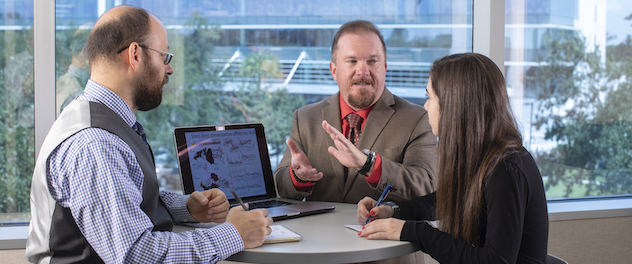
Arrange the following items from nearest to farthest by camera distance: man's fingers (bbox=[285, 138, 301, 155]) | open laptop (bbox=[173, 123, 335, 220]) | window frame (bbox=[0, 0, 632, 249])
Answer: open laptop (bbox=[173, 123, 335, 220]) → man's fingers (bbox=[285, 138, 301, 155]) → window frame (bbox=[0, 0, 632, 249])

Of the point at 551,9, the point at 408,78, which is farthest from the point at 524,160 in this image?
the point at 551,9

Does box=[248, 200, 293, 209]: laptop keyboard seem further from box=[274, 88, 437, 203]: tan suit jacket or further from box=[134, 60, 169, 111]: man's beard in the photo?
box=[134, 60, 169, 111]: man's beard

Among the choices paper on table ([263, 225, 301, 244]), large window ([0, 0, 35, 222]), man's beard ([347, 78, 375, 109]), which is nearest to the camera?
paper on table ([263, 225, 301, 244])

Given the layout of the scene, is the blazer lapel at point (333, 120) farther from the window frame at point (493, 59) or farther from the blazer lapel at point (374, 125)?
the window frame at point (493, 59)

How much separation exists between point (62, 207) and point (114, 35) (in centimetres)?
52

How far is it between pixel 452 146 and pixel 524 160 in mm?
211

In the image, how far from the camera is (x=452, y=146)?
4.62 ft

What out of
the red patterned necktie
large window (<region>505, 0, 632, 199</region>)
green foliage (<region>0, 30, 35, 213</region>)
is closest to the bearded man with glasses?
the red patterned necktie

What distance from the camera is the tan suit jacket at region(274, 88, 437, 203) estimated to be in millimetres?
2070

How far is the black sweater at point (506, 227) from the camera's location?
1.22 meters

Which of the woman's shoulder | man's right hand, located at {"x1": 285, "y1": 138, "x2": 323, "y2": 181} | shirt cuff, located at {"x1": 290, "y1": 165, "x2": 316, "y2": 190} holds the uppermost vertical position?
the woman's shoulder

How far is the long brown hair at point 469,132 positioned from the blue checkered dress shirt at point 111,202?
0.72 m

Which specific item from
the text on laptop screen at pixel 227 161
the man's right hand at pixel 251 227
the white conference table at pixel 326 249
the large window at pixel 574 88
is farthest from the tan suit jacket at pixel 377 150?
the large window at pixel 574 88

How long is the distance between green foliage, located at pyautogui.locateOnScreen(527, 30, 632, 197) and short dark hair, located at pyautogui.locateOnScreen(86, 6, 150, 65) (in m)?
2.71
